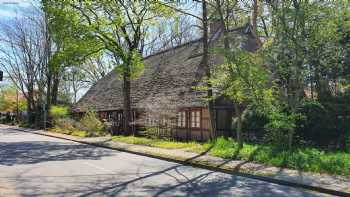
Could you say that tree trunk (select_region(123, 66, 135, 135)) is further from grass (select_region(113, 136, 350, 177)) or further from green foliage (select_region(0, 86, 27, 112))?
green foliage (select_region(0, 86, 27, 112))

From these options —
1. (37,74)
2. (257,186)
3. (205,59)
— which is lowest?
(257,186)

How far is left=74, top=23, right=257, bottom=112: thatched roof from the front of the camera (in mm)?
29891

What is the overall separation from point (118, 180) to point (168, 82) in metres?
21.9

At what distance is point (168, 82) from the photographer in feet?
112

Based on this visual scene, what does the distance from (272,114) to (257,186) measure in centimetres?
618

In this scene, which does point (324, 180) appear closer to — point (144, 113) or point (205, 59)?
point (205, 59)

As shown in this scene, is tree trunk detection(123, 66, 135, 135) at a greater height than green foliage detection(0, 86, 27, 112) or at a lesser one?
lesser

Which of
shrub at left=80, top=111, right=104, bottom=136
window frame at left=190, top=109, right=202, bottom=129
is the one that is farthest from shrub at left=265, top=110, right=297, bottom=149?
shrub at left=80, top=111, right=104, bottom=136

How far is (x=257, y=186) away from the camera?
12.0m

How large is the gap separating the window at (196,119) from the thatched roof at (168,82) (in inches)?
39.0

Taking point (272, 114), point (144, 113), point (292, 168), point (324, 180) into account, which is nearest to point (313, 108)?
point (272, 114)

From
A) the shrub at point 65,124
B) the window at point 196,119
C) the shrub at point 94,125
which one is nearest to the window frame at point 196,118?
the window at point 196,119

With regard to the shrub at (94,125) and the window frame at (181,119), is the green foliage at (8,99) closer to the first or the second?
the shrub at (94,125)

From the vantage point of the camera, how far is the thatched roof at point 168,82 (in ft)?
98.1
